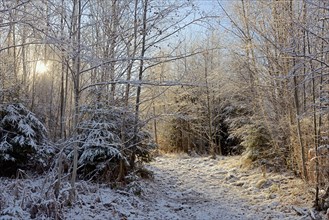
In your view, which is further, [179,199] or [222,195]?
[222,195]

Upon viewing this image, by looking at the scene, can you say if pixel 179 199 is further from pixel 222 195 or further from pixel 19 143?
pixel 19 143

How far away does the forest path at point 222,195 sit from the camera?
5.60 m

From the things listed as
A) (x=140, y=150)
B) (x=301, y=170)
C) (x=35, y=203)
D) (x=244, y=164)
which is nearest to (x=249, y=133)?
(x=244, y=164)

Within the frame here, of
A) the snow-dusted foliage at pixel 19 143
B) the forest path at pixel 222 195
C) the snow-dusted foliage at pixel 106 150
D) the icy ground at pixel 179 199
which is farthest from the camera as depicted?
the snow-dusted foliage at pixel 106 150

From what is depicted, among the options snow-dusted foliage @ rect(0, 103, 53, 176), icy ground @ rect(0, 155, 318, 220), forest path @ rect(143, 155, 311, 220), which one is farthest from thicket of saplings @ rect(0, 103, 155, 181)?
forest path @ rect(143, 155, 311, 220)

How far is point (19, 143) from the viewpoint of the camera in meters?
6.25

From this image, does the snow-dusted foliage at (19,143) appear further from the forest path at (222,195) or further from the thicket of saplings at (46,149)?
the forest path at (222,195)

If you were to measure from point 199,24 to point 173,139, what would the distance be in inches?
383

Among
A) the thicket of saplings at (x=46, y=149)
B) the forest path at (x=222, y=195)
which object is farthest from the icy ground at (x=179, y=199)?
the thicket of saplings at (x=46, y=149)

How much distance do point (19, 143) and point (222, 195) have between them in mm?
4459

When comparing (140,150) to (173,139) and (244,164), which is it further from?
(173,139)

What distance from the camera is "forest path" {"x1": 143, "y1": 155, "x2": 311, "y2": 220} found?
5.60 meters

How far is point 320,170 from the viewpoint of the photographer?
5.51 m

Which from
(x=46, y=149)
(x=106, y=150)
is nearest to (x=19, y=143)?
(x=46, y=149)
